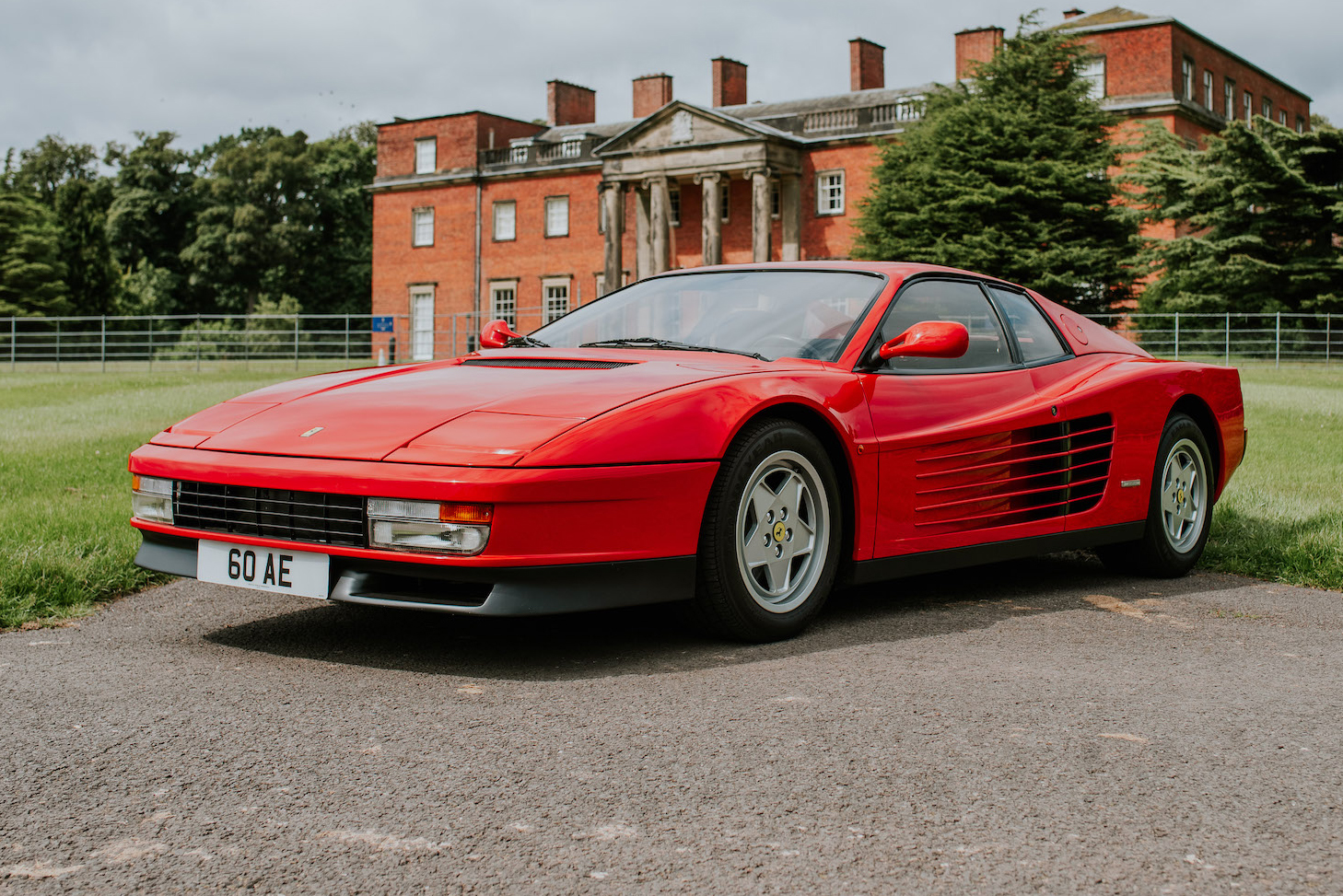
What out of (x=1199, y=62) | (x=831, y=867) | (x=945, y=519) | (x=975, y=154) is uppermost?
(x=1199, y=62)

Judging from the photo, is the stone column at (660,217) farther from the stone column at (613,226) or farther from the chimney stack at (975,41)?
the chimney stack at (975,41)

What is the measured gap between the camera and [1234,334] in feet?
96.9

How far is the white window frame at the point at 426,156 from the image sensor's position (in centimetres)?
5538

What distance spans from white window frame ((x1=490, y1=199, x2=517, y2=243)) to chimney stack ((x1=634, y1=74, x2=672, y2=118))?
7.59 meters

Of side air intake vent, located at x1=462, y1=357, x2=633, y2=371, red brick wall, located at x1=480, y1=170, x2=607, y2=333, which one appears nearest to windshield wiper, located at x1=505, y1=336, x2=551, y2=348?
side air intake vent, located at x1=462, y1=357, x2=633, y2=371

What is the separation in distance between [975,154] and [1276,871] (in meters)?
31.1

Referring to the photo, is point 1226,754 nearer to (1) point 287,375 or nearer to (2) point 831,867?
(2) point 831,867

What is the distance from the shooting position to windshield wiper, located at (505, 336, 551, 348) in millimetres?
5402

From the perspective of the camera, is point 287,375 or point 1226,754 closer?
point 1226,754

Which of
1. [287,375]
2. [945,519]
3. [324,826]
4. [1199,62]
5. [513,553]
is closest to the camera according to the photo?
[324,826]

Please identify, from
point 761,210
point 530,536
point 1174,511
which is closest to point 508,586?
point 530,536

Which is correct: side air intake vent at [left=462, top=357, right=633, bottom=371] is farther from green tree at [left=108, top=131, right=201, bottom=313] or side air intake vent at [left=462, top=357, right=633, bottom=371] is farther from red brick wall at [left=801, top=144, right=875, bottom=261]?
green tree at [left=108, top=131, right=201, bottom=313]

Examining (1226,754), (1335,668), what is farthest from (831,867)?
(1335,668)

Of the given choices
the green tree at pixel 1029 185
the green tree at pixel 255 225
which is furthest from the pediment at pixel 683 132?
the green tree at pixel 255 225
